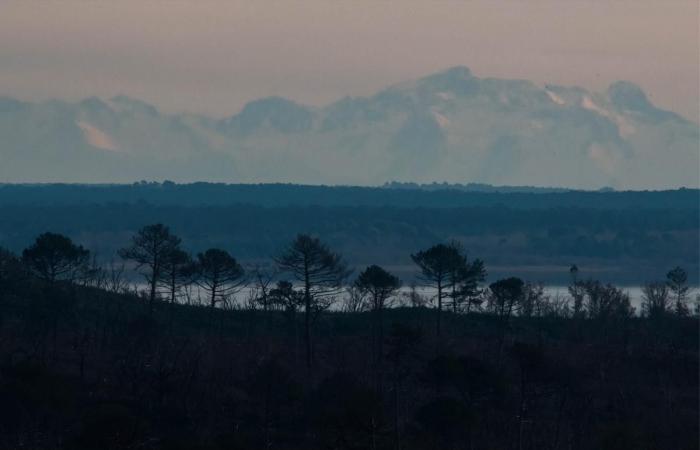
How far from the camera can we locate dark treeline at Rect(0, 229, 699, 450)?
41.7m

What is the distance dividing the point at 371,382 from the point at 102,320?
59.3 ft

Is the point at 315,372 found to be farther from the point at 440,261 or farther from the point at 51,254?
the point at 51,254

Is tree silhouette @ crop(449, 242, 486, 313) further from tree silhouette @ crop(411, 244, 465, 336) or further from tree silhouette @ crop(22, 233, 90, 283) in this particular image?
tree silhouette @ crop(22, 233, 90, 283)

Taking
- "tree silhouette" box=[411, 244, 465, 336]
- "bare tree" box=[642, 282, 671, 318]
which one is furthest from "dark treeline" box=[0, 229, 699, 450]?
"bare tree" box=[642, 282, 671, 318]

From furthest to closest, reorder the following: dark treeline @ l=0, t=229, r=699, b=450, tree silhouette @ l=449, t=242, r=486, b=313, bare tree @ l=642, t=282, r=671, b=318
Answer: bare tree @ l=642, t=282, r=671, b=318 < tree silhouette @ l=449, t=242, r=486, b=313 < dark treeline @ l=0, t=229, r=699, b=450

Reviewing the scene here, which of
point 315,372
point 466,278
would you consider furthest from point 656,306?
point 315,372

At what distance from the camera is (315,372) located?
187ft

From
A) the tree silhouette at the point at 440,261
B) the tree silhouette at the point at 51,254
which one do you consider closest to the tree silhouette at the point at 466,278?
the tree silhouette at the point at 440,261

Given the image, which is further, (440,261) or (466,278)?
(466,278)

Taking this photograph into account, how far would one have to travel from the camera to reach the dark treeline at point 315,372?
41719mm

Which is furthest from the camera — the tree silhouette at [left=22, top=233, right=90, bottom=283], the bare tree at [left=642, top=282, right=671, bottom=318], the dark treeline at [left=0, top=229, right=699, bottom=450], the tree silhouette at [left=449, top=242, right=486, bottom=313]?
the bare tree at [left=642, top=282, right=671, bottom=318]

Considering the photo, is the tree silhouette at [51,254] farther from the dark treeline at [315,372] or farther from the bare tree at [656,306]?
the bare tree at [656,306]

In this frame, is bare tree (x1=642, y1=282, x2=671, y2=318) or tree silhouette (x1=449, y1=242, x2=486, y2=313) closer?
tree silhouette (x1=449, y1=242, x2=486, y2=313)

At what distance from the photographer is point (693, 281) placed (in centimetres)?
15600
